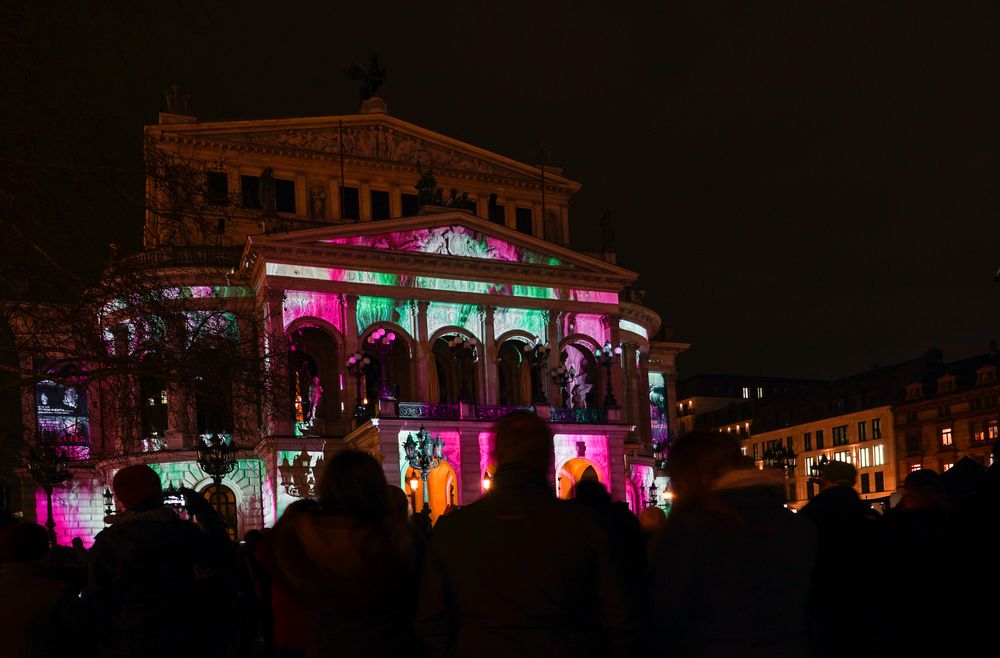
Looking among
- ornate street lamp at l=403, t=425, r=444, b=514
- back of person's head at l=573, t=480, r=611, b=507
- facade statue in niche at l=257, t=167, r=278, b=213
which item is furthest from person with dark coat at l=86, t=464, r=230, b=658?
facade statue in niche at l=257, t=167, r=278, b=213

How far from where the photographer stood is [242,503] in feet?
160

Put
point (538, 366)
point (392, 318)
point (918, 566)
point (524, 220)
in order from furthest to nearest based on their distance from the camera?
1. point (524, 220)
2. point (538, 366)
3. point (392, 318)
4. point (918, 566)

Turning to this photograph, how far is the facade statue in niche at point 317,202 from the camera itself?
177 ft

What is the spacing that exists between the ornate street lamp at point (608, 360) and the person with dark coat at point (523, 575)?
150ft

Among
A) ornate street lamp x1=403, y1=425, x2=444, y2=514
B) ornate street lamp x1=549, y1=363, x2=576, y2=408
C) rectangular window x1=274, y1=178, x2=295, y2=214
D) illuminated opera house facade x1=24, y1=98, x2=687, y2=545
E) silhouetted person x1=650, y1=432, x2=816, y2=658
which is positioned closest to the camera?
Answer: silhouetted person x1=650, y1=432, x2=816, y2=658

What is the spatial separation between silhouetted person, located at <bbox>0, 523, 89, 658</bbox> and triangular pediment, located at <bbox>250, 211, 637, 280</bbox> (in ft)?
132

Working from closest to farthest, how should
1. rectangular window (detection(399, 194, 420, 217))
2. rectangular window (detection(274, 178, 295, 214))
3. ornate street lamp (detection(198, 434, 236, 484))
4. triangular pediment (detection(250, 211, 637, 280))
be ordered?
ornate street lamp (detection(198, 434, 236, 484)), triangular pediment (detection(250, 211, 637, 280)), rectangular window (detection(274, 178, 295, 214)), rectangular window (detection(399, 194, 420, 217))

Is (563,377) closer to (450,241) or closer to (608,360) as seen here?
(608,360)

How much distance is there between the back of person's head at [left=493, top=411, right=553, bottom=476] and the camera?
195 inches

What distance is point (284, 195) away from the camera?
2108 inches

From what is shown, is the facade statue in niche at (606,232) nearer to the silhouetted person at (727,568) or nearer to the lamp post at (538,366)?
the lamp post at (538,366)

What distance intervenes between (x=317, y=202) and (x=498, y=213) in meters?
9.77

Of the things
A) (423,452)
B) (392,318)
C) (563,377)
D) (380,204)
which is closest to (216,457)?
(423,452)

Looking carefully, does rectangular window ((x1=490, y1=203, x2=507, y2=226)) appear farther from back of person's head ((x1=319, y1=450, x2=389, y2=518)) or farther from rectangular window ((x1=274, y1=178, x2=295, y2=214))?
back of person's head ((x1=319, y1=450, x2=389, y2=518))
